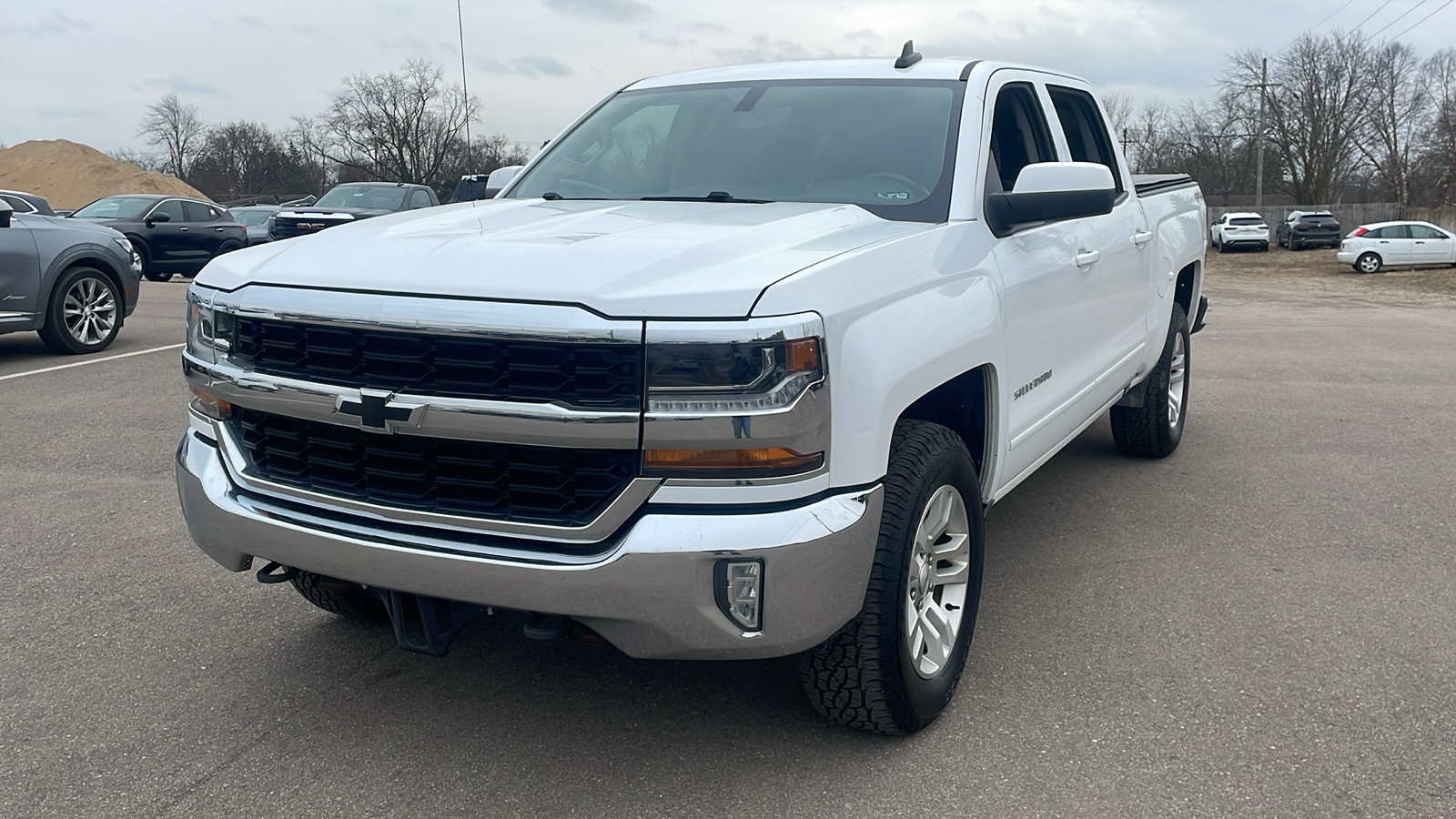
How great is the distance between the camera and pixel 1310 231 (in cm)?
4381

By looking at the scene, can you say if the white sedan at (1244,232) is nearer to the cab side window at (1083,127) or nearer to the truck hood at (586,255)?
the cab side window at (1083,127)

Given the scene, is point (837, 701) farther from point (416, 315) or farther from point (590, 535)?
point (416, 315)

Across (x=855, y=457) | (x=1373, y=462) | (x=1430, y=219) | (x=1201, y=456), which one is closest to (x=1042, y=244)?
(x=855, y=457)

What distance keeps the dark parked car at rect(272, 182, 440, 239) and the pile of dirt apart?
51.5 metres

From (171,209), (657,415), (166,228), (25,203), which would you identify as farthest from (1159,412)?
(25,203)

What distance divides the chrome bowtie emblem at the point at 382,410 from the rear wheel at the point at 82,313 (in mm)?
8401

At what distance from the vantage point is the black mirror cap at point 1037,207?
3.57 meters

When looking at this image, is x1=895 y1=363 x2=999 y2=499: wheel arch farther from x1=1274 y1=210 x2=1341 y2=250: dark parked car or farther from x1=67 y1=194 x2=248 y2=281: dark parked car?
x1=1274 y1=210 x2=1341 y2=250: dark parked car

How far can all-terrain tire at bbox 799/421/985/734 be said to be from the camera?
286cm

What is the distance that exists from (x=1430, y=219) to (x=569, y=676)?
5401cm

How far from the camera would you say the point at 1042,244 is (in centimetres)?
398

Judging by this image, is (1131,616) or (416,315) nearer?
(416,315)

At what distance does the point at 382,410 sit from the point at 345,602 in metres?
1.35

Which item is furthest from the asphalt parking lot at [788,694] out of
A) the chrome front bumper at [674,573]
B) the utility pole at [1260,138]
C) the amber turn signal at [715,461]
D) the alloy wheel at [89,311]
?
the utility pole at [1260,138]
